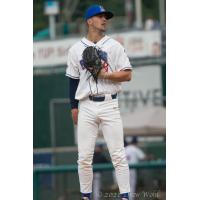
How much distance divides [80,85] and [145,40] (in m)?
6.13

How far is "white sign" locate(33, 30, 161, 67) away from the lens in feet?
40.0

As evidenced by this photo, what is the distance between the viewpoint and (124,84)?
12508 millimetres

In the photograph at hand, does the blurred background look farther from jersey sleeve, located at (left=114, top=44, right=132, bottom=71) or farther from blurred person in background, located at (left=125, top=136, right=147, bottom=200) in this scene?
jersey sleeve, located at (left=114, top=44, right=132, bottom=71)

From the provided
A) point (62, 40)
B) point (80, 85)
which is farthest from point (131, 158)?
point (80, 85)

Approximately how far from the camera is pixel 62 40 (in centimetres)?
1204

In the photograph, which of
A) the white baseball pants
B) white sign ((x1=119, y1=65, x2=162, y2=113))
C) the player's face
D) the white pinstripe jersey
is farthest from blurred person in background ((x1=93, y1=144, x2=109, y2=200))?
the player's face

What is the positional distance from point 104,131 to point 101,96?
282 mm

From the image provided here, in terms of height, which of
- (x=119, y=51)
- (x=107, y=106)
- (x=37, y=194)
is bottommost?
(x=37, y=194)

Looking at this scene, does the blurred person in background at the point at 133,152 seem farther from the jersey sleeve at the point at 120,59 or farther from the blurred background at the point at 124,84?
the jersey sleeve at the point at 120,59

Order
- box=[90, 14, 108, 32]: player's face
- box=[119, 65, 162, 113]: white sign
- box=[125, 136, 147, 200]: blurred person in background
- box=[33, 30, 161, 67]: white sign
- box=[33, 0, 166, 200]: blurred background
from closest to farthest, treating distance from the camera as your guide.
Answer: box=[90, 14, 108, 32]: player's face, box=[125, 136, 147, 200]: blurred person in background, box=[33, 0, 166, 200]: blurred background, box=[33, 30, 161, 67]: white sign, box=[119, 65, 162, 113]: white sign

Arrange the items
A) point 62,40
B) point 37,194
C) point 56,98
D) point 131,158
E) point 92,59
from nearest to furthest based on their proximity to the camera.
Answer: point 92,59, point 37,194, point 131,158, point 62,40, point 56,98

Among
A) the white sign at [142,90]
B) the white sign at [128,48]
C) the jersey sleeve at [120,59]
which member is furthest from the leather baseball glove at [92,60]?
the white sign at [142,90]

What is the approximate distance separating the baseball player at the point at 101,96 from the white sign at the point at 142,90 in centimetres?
605

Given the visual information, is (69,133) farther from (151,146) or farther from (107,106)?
(107,106)
